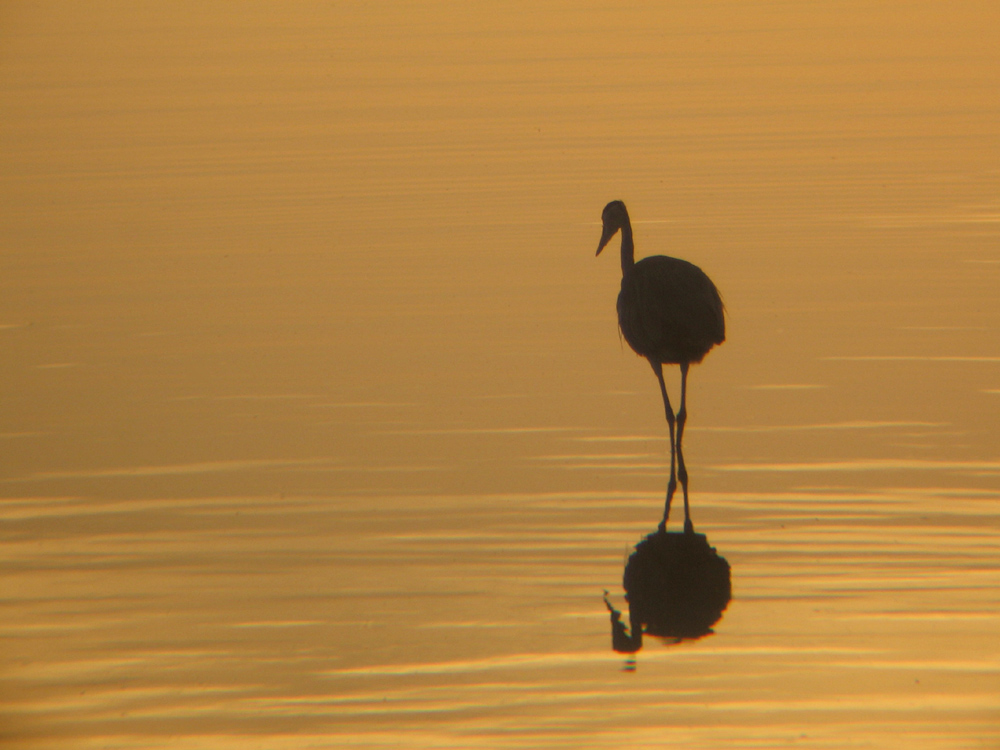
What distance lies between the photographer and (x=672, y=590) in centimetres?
837

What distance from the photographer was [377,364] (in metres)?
13.1

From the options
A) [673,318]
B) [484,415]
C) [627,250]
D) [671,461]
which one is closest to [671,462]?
[671,461]

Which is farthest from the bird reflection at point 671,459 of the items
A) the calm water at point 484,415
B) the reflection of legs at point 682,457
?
the calm water at point 484,415

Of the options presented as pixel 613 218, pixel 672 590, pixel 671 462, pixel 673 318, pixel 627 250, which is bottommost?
pixel 672 590

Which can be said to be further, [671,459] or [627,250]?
[627,250]

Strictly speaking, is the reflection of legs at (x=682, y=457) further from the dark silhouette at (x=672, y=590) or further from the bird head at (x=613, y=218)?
the bird head at (x=613, y=218)

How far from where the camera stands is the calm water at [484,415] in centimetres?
730

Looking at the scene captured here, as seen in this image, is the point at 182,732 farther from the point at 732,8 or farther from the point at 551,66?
the point at 732,8

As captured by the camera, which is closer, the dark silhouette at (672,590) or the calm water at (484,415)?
the calm water at (484,415)

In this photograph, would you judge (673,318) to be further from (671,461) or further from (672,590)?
(672,590)

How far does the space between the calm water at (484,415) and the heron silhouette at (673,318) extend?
440 mm

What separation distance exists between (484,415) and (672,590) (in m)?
3.50

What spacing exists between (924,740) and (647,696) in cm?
109

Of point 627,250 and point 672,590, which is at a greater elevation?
point 627,250
